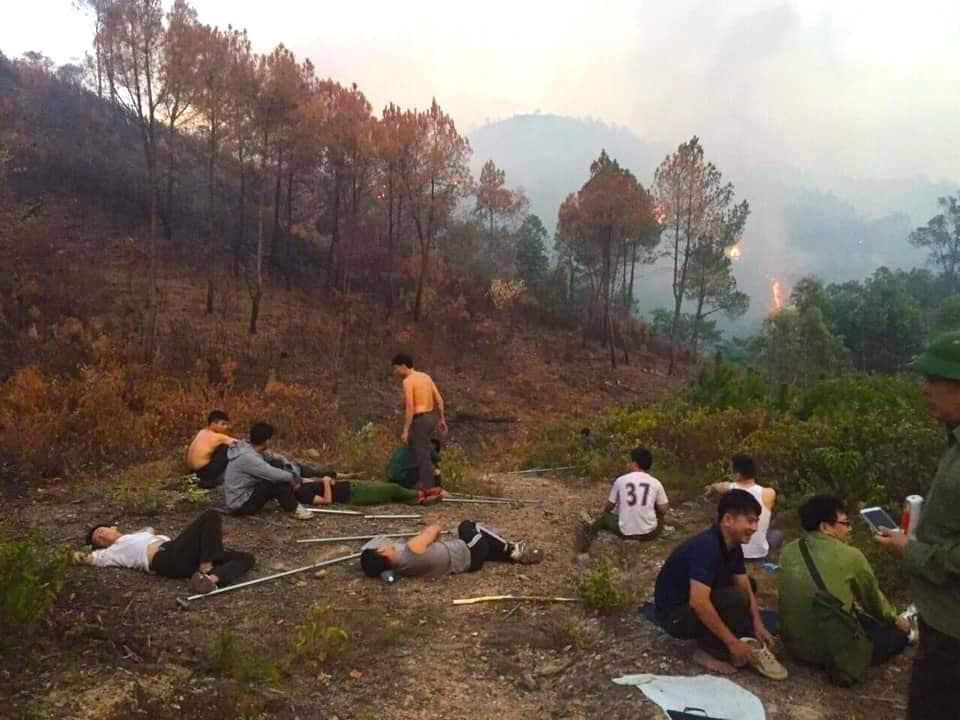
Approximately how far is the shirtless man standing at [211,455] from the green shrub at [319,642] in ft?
11.7

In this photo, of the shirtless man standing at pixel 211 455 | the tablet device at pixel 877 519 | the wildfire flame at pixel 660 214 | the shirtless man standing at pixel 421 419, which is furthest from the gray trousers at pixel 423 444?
the wildfire flame at pixel 660 214

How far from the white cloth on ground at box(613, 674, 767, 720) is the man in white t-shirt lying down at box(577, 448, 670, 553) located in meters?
2.54

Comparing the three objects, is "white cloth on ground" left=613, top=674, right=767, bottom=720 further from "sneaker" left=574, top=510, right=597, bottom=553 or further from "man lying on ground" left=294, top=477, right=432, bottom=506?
"man lying on ground" left=294, top=477, right=432, bottom=506

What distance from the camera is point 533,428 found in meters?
16.3

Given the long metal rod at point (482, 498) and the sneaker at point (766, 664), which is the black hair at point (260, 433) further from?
the sneaker at point (766, 664)

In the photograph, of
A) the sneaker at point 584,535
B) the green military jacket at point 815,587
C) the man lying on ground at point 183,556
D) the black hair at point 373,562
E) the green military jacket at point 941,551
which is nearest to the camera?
the green military jacket at point 941,551

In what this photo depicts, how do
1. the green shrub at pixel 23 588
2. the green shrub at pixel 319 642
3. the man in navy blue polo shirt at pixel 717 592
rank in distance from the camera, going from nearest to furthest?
the green shrub at pixel 23 588, the man in navy blue polo shirt at pixel 717 592, the green shrub at pixel 319 642

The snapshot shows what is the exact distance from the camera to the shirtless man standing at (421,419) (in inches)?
283

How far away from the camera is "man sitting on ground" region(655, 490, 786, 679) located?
3.63 m

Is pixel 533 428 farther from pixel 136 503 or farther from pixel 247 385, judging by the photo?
pixel 136 503

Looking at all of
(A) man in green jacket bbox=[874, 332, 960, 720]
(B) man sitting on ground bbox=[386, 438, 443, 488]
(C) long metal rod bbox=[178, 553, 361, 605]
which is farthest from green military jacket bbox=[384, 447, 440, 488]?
(A) man in green jacket bbox=[874, 332, 960, 720]

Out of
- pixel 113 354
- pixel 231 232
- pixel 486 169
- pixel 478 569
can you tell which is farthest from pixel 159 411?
pixel 486 169

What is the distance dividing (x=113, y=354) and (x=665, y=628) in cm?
1200

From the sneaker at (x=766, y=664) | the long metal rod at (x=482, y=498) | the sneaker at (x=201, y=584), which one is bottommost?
the sneaker at (x=201, y=584)
